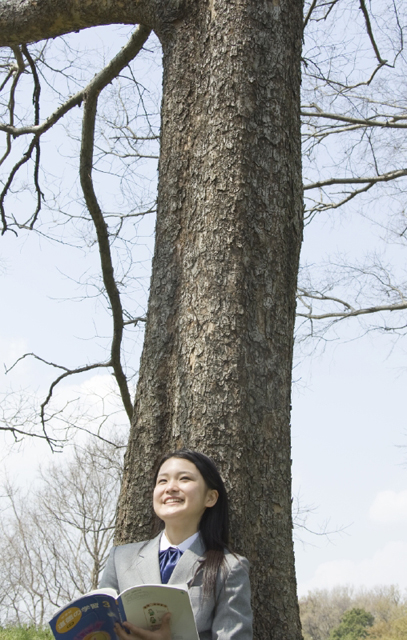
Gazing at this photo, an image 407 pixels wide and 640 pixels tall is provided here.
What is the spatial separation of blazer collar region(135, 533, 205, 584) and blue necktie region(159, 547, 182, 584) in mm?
41

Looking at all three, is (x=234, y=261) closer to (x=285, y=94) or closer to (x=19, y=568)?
(x=285, y=94)

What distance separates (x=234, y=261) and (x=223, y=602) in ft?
4.57

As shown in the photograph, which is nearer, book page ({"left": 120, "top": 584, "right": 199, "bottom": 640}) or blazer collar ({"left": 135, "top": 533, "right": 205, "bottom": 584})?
book page ({"left": 120, "top": 584, "right": 199, "bottom": 640})

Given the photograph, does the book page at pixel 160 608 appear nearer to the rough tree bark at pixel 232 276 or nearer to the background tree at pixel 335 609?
the rough tree bark at pixel 232 276

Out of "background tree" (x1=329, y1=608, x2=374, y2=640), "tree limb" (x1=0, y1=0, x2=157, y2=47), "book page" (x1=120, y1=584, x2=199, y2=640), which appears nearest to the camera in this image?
"book page" (x1=120, y1=584, x2=199, y2=640)

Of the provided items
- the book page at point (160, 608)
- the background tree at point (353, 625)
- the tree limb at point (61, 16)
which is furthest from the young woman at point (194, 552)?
the background tree at point (353, 625)

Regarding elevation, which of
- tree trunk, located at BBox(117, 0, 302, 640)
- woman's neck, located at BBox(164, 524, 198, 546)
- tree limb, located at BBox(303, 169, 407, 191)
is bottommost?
woman's neck, located at BBox(164, 524, 198, 546)

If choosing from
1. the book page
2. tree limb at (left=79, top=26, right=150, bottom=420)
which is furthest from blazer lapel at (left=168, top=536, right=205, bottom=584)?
tree limb at (left=79, top=26, right=150, bottom=420)

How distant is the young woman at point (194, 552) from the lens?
2.32 m

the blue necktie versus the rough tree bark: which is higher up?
the rough tree bark

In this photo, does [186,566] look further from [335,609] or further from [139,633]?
[335,609]

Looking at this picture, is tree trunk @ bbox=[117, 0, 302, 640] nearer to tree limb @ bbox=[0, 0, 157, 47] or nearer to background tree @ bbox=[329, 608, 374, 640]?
tree limb @ bbox=[0, 0, 157, 47]

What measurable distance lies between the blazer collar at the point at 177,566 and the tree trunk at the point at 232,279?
0.54 feet

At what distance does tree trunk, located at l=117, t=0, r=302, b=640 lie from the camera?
2.60 metres
